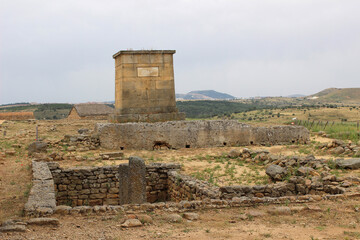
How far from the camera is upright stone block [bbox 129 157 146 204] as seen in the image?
24.5 ft

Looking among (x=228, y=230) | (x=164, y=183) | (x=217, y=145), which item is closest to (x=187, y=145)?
(x=217, y=145)

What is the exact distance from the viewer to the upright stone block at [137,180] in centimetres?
747

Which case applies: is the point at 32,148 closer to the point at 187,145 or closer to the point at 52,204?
the point at 187,145

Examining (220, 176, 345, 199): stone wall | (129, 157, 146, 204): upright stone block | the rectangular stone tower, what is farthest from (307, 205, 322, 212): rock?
the rectangular stone tower

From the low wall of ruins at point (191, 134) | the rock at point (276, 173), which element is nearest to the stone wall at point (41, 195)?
the low wall of ruins at point (191, 134)

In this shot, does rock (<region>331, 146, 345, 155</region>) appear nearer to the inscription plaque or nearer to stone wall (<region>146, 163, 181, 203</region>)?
stone wall (<region>146, 163, 181, 203</region>)

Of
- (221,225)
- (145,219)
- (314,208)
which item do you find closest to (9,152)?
(145,219)

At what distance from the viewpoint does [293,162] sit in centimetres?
873

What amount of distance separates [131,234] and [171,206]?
50.6 inches

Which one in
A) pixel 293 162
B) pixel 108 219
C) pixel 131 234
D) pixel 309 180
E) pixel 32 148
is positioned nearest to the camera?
pixel 131 234

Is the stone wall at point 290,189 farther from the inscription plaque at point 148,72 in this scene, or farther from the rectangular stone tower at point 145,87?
the inscription plaque at point 148,72

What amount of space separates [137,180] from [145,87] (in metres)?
6.82

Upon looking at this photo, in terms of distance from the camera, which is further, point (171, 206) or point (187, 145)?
point (187, 145)

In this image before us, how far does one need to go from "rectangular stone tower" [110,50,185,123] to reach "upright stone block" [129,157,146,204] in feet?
20.4
